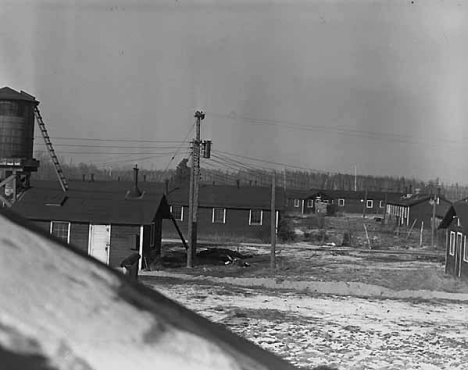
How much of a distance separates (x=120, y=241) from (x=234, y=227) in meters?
16.9

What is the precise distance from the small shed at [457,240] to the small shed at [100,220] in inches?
449

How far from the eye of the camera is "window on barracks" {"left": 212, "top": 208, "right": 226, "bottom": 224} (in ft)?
122

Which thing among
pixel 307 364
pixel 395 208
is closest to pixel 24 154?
pixel 307 364

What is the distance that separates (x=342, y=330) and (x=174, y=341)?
1054 centimetres

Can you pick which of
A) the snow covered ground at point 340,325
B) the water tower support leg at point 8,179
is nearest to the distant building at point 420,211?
the water tower support leg at point 8,179

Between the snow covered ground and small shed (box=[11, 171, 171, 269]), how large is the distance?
15.8 ft

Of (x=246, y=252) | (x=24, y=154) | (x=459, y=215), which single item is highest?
(x=24, y=154)

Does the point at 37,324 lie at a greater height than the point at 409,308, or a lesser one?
greater

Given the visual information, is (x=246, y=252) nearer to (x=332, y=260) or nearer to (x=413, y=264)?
(x=332, y=260)

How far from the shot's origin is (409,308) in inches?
544

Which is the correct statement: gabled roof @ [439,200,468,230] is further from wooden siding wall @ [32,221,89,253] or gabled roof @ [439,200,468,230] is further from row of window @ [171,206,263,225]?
row of window @ [171,206,263,225]

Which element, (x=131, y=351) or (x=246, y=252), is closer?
(x=131, y=351)

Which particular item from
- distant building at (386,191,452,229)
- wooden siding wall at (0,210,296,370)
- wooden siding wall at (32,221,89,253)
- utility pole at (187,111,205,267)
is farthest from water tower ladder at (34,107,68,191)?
distant building at (386,191,452,229)

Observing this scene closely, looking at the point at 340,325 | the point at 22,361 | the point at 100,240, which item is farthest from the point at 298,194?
the point at 22,361
